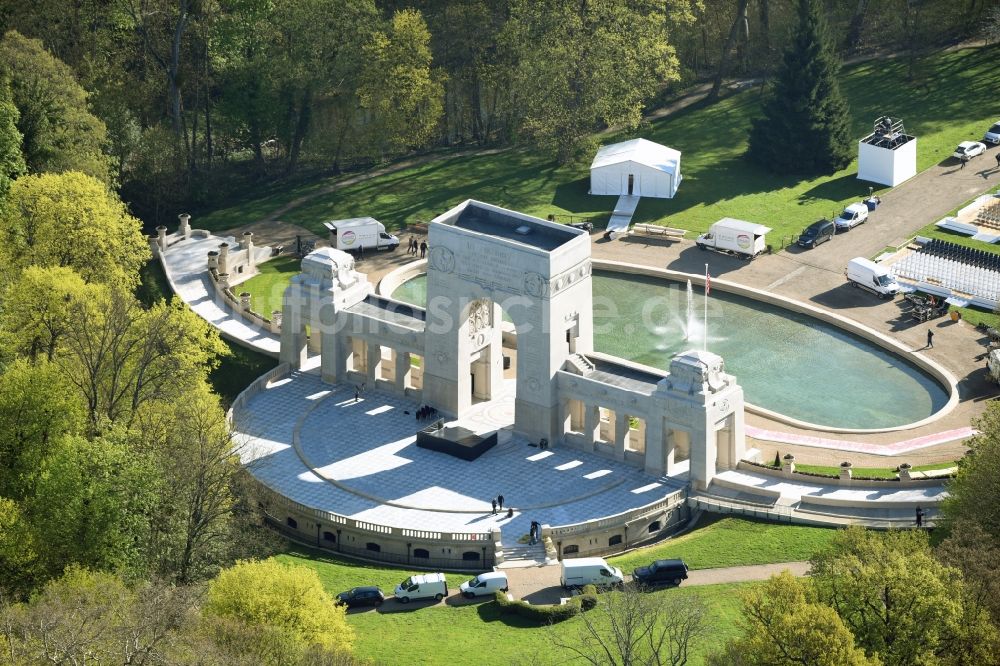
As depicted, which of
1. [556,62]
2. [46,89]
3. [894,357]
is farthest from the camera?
[556,62]

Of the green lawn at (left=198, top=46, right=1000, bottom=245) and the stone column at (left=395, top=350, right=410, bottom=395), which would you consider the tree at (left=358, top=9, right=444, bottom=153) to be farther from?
the stone column at (left=395, top=350, right=410, bottom=395)

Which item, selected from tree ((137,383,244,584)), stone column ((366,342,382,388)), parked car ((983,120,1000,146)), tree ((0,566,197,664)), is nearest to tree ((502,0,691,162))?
parked car ((983,120,1000,146))

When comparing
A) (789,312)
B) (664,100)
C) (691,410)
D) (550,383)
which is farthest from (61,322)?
(664,100)

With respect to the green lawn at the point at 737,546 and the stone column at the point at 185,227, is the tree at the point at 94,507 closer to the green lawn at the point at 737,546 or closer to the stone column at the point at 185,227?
the green lawn at the point at 737,546

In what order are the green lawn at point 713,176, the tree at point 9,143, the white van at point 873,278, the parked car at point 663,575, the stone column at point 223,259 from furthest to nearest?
the green lawn at point 713,176 → the stone column at point 223,259 → the white van at point 873,278 → the tree at point 9,143 → the parked car at point 663,575

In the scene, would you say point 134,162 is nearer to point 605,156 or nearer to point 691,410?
point 605,156

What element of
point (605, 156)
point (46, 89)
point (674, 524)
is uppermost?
point (46, 89)

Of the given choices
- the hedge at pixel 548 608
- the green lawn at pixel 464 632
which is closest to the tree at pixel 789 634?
the green lawn at pixel 464 632
